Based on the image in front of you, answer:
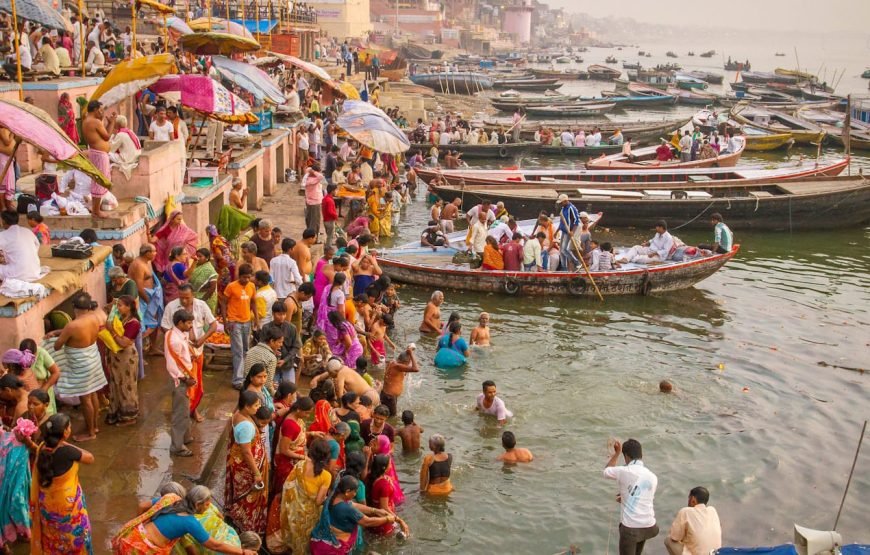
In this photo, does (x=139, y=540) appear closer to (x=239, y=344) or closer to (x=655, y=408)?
(x=239, y=344)

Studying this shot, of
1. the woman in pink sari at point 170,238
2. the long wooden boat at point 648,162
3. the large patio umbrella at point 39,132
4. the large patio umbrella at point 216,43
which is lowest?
the long wooden boat at point 648,162

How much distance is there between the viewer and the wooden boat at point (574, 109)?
50.4m

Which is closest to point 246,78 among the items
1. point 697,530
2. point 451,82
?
point 697,530

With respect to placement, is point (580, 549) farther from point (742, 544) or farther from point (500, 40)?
point (500, 40)

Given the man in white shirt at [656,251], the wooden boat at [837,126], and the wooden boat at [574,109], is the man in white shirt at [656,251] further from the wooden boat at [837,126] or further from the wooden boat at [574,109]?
the wooden boat at [574,109]

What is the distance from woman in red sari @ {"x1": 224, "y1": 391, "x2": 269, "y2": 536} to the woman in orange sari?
1124 millimetres

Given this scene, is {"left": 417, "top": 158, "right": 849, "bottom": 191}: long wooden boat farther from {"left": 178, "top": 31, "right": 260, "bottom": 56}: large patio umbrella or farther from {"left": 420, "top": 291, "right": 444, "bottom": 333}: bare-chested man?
{"left": 420, "top": 291, "right": 444, "bottom": 333}: bare-chested man

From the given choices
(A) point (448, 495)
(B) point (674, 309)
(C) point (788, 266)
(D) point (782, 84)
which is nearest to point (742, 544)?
(A) point (448, 495)

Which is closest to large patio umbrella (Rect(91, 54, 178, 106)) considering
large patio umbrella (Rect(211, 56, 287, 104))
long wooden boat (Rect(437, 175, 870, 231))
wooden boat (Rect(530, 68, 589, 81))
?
large patio umbrella (Rect(211, 56, 287, 104))

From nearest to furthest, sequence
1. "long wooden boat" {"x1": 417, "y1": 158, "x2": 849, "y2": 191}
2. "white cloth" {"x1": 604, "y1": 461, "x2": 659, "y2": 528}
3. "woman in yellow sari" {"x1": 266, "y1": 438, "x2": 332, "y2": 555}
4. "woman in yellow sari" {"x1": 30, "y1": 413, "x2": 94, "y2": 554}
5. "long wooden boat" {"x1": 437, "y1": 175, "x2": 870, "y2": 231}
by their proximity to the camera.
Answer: "woman in yellow sari" {"x1": 30, "y1": 413, "x2": 94, "y2": 554}, "woman in yellow sari" {"x1": 266, "y1": 438, "x2": 332, "y2": 555}, "white cloth" {"x1": 604, "y1": 461, "x2": 659, "y2": 528}, "long wooden boat" {"x1": 437, "y1": 175, "x2": 870, "y2": 231}, "long wooden boat" {"x1": 417, "y1": 158, "x2": 849, "y2": 191}

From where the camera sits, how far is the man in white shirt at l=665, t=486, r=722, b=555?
8008 mm

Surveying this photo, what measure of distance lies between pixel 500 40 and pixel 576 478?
147238 mm

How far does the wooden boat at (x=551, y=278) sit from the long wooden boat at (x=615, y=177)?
7170mm

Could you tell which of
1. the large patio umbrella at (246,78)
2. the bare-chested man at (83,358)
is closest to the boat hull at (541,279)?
the large patio umbrella at (246,78)
